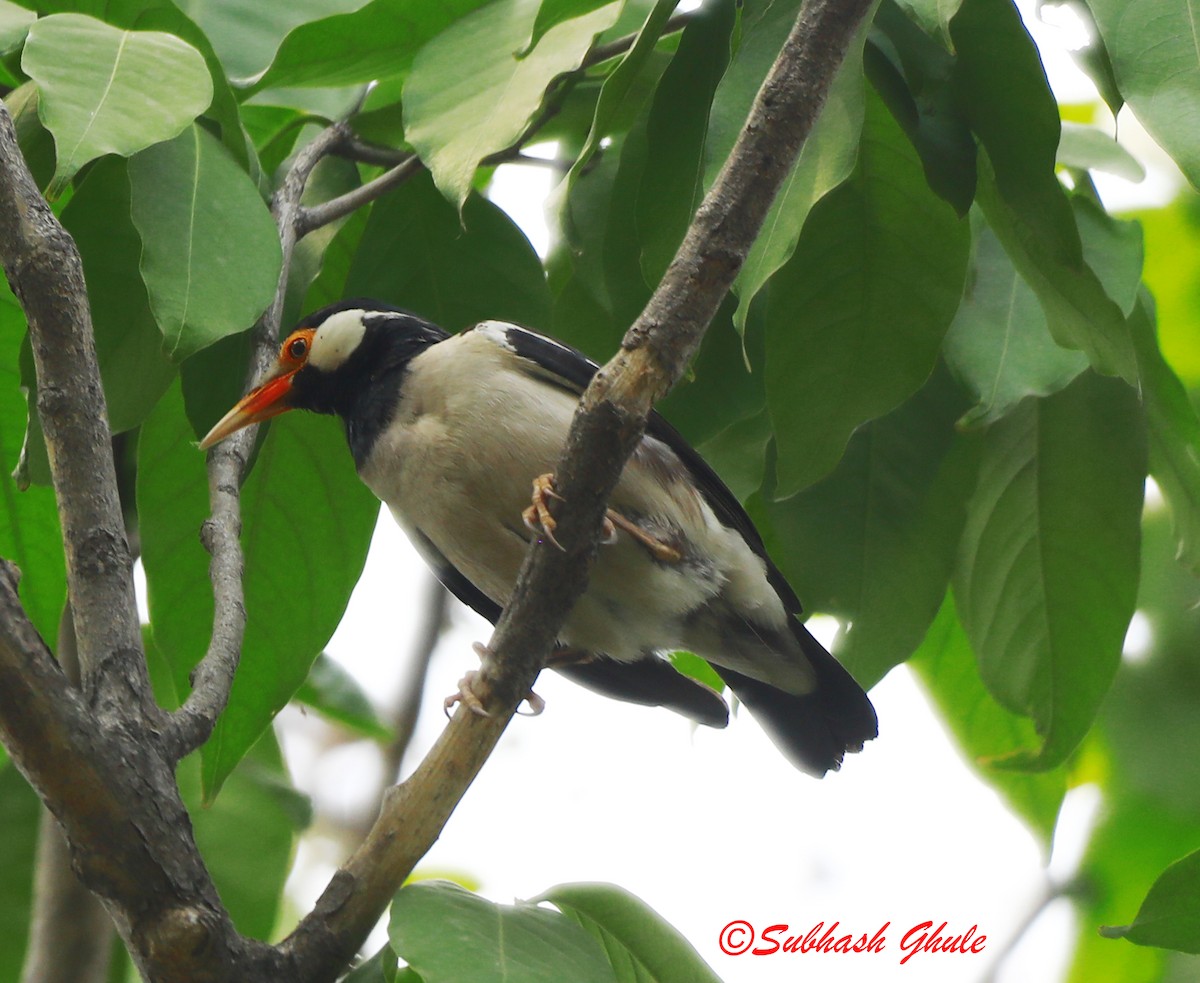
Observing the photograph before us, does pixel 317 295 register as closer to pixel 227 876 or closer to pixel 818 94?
pixel 227 876

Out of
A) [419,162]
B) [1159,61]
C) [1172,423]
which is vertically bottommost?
[1172,423]

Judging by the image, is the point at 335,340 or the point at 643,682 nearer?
the point at 335,340

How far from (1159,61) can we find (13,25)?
168cm

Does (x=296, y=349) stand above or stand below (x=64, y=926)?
above

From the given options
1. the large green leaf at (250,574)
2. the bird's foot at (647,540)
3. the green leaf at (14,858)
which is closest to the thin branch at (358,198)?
the large green leaf at (250,574)

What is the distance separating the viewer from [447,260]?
2695 mm

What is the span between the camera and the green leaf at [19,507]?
2475 millimetres

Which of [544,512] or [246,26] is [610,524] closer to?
[544,512]

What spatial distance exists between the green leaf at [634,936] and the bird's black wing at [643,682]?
44.8 inches

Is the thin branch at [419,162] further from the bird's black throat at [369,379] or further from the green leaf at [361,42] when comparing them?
the bird's black throat at [369,379]

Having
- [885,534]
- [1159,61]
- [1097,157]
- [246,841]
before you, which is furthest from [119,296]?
[1097,157]

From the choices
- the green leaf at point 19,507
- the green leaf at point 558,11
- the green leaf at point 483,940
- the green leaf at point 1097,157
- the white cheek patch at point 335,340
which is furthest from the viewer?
the white cheek patch at point 335,340

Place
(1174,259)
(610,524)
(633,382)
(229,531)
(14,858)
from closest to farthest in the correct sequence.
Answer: (633,382) → (229,531) → (610,524) → (14,858) → (1174,259)

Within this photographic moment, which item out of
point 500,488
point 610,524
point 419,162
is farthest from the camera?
point 500,488
